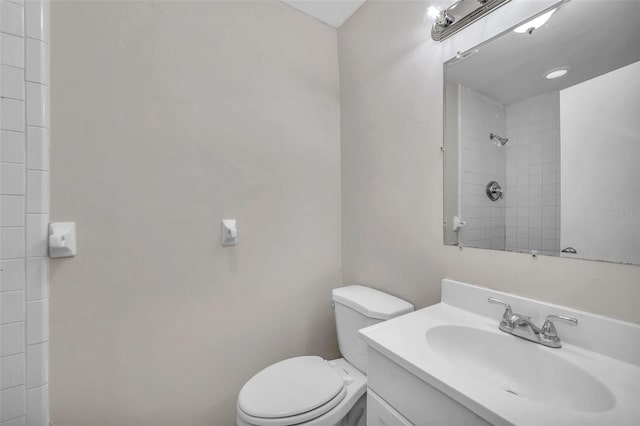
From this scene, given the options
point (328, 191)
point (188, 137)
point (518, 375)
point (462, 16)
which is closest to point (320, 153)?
point (328, 191)

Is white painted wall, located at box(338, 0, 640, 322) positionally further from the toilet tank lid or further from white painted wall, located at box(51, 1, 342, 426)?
white painted wall, located at box(51, 1, 342, 426)

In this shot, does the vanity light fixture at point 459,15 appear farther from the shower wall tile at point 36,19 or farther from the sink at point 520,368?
the shower wall tile at point 36,19

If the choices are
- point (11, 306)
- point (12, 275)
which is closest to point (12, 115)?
point (12, 275)

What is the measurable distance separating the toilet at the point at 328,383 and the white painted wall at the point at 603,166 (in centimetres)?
65

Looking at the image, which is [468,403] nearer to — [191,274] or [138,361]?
[191,274]

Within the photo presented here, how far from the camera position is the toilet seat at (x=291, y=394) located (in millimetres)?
868

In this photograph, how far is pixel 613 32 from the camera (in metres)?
0.67

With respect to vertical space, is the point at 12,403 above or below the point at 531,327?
below

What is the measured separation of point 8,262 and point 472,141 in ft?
5.50

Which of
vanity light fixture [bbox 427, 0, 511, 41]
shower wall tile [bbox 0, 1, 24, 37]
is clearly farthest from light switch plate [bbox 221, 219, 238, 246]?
vanity light fixture [bbox 427, 0, 511, 41]

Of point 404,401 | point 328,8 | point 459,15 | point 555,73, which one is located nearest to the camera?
point 404,401

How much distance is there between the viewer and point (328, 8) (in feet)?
4.66

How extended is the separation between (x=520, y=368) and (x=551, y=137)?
694mm

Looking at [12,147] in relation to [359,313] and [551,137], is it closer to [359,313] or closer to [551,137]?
[359,313]
